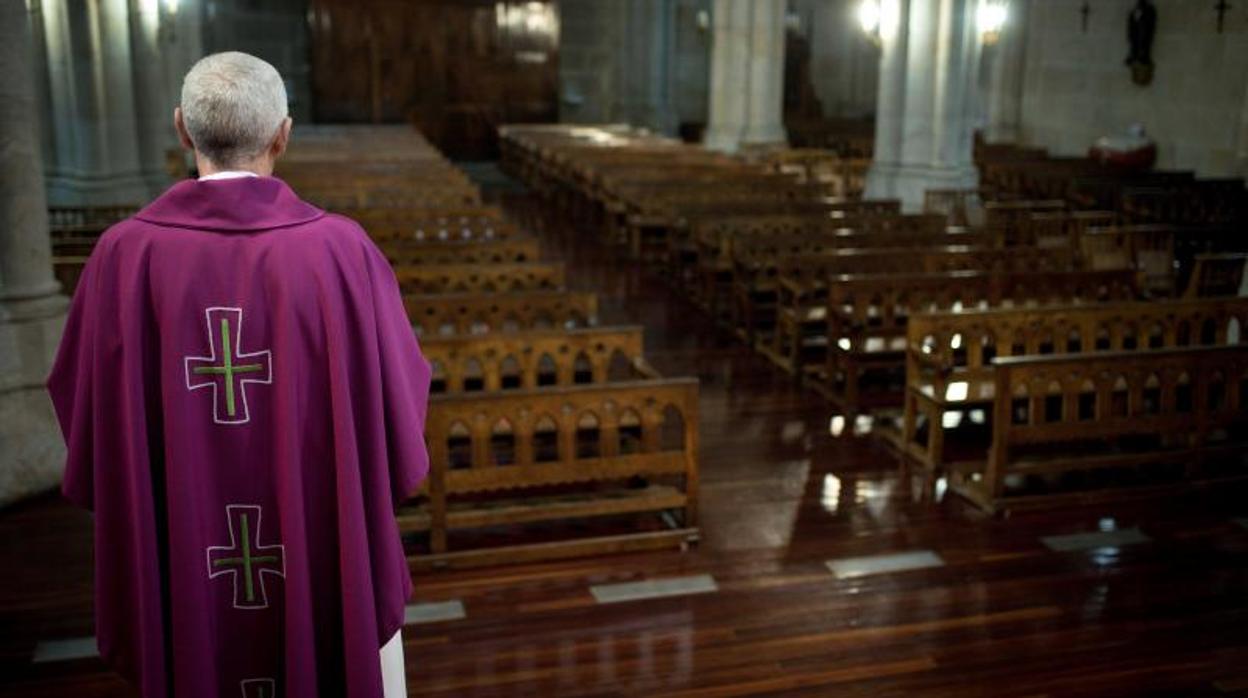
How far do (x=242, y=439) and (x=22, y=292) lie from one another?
4.13m

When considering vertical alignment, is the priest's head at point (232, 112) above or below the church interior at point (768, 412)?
above

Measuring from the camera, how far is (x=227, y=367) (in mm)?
2611

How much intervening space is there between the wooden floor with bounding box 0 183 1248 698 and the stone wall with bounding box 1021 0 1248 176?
34.9ft

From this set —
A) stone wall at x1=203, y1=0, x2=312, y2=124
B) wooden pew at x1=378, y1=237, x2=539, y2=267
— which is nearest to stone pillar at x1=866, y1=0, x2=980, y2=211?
wooden pew at x1=378, y1=237, x2=539, y2=267

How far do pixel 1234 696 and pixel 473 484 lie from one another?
3.09 metres

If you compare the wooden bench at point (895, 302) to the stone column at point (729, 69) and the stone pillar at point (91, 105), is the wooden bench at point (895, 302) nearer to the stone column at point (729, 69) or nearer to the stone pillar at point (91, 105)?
the stone pillar at point (91, 105)

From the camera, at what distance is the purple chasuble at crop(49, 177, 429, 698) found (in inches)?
101

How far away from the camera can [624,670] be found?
176 inches

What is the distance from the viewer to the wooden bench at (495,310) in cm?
722

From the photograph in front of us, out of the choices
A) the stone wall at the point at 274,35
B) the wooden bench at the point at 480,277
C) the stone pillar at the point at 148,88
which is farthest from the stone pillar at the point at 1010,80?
the wooden bench at the point at 480,277

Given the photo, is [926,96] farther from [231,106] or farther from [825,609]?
[231,106]

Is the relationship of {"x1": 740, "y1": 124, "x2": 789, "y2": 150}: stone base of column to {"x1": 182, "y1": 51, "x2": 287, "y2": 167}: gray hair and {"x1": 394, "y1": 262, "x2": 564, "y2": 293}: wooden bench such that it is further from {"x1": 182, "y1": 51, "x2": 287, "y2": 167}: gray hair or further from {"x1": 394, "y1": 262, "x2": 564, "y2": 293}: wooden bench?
{"x1": 182, "y1": 51, "x2": 287, "y2": 167}: gray hair

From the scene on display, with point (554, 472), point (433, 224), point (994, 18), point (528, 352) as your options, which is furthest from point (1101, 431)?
point (994, 18)

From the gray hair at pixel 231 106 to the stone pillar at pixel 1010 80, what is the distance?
863 inches
